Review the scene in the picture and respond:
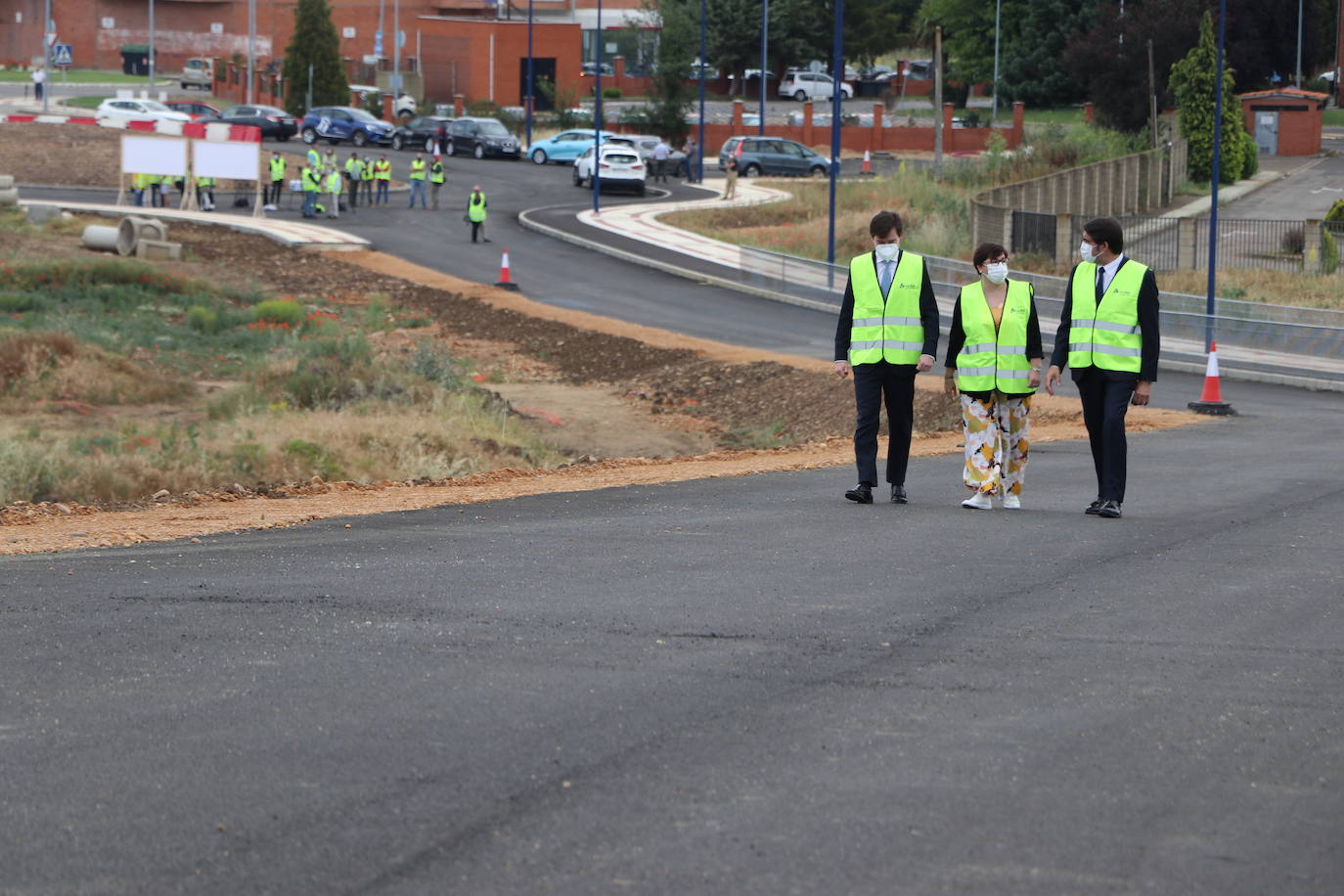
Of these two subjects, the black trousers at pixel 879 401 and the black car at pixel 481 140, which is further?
the black car at pixel 481 140

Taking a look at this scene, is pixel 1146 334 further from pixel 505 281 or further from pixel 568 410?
pixel 505 281

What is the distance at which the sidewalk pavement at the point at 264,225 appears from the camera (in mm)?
39750

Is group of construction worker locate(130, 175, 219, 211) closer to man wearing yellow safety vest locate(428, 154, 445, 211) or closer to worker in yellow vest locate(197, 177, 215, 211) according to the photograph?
worker in yellow vest locate(197, 177, 215, 211)

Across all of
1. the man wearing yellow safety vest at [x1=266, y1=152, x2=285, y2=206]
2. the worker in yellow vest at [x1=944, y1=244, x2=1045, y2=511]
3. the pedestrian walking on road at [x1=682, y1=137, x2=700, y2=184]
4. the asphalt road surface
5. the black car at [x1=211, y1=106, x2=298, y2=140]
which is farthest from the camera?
the black car at [x1=211, y1=106, x2=298, y2=140]

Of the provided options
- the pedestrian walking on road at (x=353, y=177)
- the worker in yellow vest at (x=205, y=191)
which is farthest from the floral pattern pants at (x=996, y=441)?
the pedestrian walking on road at (x=353, y=177)

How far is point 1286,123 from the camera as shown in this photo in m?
67.4

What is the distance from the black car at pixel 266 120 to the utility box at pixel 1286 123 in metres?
38.7

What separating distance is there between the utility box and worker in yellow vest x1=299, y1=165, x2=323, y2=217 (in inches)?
1579

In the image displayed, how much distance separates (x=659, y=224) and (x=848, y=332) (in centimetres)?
3604

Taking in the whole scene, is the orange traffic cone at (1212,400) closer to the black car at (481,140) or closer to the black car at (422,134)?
the black car at (481,140)

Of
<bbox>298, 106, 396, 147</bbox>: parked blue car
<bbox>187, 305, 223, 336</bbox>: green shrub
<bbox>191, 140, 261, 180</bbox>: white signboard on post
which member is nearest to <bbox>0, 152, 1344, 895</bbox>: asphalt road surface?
<bbox>187, 305, 223, 336</bbox>: green shrub

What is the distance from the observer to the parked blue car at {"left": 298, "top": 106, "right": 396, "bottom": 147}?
64.6 m

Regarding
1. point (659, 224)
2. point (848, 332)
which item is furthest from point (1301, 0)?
point (848, 332)

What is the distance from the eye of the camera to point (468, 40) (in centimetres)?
8625
